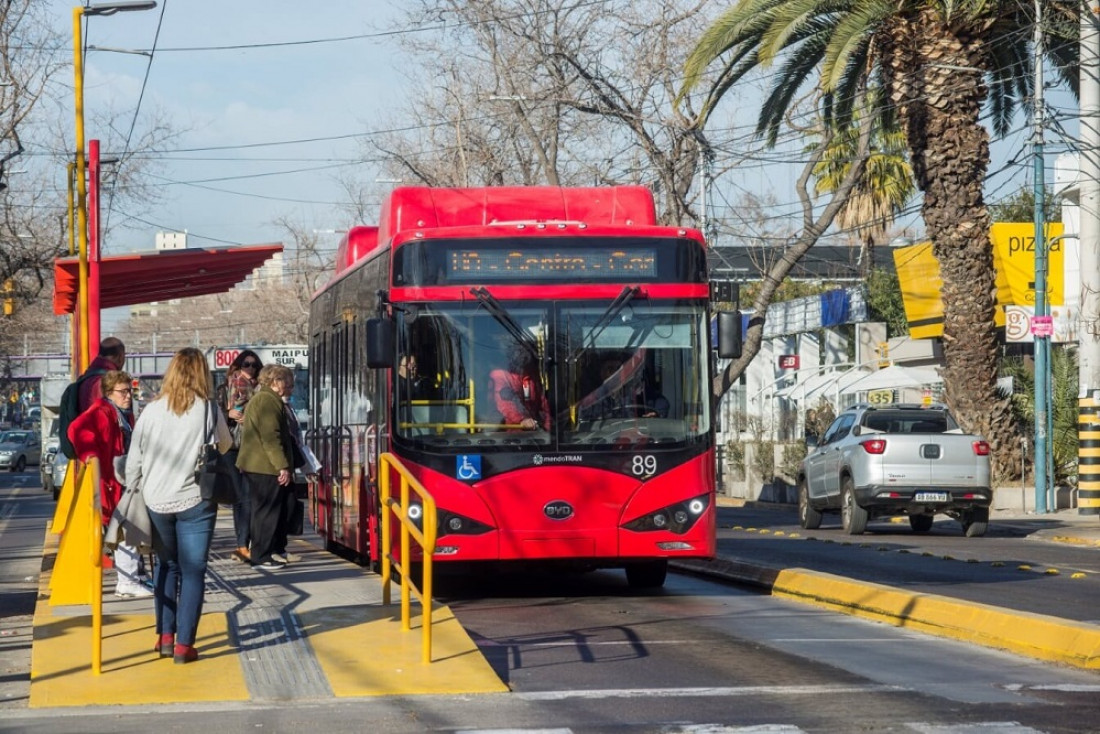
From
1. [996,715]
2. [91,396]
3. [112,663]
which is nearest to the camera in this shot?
[996,715]

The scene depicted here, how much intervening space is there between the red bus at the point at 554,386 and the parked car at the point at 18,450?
184 feet

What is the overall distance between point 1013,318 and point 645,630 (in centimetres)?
1827

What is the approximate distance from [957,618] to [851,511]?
12.5 m

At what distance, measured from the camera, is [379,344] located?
12.9 meters

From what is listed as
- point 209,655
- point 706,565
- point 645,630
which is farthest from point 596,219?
point 209,655

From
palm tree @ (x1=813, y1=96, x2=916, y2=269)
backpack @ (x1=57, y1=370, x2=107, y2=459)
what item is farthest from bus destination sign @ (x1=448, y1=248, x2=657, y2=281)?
palm tree @ (x1=813, y1=96, x2=916, y2=269)

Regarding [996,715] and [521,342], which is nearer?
[996,715]

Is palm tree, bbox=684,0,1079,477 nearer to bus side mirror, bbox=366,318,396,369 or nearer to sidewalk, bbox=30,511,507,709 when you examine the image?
bus side mirror, bbox=366,318,396,369

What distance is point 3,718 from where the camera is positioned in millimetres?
8086

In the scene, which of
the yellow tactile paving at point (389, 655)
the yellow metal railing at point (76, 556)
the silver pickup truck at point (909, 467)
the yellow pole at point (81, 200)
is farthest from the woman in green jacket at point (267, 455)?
the silver pickup truck at point (909, 467)

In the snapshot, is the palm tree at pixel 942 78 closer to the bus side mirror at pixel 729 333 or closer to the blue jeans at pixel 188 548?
the bus side mirror at pixel 729 333

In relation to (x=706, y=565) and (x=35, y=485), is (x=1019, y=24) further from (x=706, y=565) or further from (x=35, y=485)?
(x=35, y=485)

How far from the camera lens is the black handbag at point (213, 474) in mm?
9023

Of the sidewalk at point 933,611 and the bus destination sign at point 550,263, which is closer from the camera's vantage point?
the sidewalk at point 933,611
